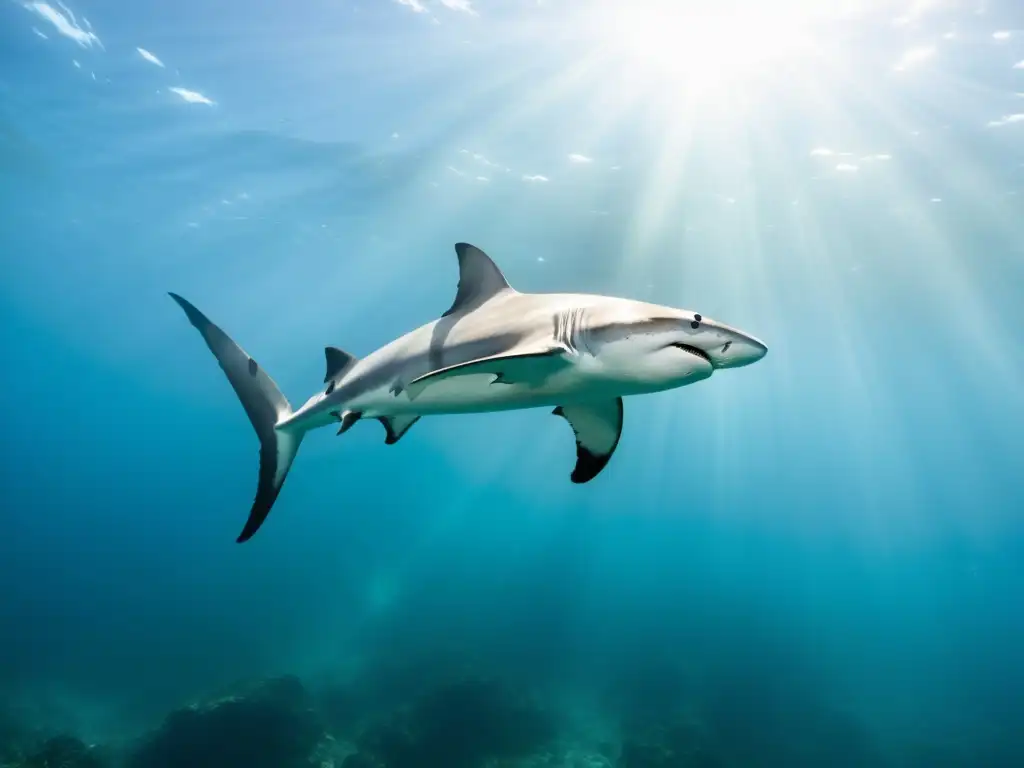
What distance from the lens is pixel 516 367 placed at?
3.08 meters

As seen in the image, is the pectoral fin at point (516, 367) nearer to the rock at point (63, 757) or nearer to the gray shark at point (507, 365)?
the gray shark at point (507, 365)

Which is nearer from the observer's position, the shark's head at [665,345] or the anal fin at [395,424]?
the shark's head at [665,345]

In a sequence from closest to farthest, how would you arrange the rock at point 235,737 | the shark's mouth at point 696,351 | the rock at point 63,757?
the shark's mouth at point 696,351 < the rock at point 63,757 < the rock at point 235,737

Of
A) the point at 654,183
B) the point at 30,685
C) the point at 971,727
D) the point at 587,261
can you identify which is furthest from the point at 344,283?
the point at 971,727

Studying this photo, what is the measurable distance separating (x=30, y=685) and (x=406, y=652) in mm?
14600

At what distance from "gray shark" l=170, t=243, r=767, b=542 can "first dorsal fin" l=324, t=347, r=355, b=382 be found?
0.5 inches

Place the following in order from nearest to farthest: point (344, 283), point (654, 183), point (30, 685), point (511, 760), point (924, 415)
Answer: point (511, 760)
point (654, 183)
point (30, 685)
point (344, 283)
point (924, 415)

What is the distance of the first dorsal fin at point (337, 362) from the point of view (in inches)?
203

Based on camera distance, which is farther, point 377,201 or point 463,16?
point 377,201

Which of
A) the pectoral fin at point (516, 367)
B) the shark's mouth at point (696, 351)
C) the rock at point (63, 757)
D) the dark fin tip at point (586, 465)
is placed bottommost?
the rock at point (63, 757)

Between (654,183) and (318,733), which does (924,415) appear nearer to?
(654,183)

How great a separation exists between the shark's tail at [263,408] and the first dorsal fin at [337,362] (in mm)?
525

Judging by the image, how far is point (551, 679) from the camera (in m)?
23.2

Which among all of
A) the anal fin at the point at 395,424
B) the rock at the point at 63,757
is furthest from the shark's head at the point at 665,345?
the rock at the point at 63,757
